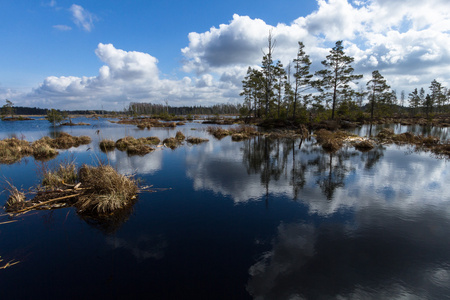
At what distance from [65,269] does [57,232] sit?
2291 millimetres

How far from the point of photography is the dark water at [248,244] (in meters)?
4.67

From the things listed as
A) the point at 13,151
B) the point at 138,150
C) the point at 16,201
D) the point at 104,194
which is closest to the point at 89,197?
the point at 104,194

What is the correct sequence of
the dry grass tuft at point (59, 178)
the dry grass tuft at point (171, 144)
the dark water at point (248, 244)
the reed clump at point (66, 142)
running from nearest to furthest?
1. the dark water at point (248, 244)
2. the dry grass tuft at point (59, 178)
3. the reed clump at point (66, 142)
4. the dry grass tuft at point (171, 144)

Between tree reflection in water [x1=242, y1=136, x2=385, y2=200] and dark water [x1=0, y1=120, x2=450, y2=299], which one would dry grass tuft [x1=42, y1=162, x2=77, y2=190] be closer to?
dark water [x1=0, y1=120, x2=450, y2=299]

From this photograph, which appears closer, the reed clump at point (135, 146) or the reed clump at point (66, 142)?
the reed clump at point (135, 146)

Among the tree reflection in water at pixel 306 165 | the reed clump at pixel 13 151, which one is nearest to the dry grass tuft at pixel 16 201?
the tree reflection in water at pixel 306 165

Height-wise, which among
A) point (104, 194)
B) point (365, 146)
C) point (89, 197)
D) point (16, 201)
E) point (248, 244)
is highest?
point (365, 146)

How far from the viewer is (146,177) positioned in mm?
12578

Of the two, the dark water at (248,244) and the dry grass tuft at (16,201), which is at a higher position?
the dry grass tuft at (16,201)

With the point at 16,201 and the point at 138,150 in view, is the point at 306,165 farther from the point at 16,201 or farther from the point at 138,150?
the point at 16,201

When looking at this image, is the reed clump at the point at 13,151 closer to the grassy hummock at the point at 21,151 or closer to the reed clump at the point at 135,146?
the grassy hummock at the point at 21,151

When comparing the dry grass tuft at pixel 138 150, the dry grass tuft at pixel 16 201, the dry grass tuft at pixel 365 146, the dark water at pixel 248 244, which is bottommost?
the dark water at pixel 248 244

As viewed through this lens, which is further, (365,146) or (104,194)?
(365,146)

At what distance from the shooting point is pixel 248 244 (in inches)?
243
